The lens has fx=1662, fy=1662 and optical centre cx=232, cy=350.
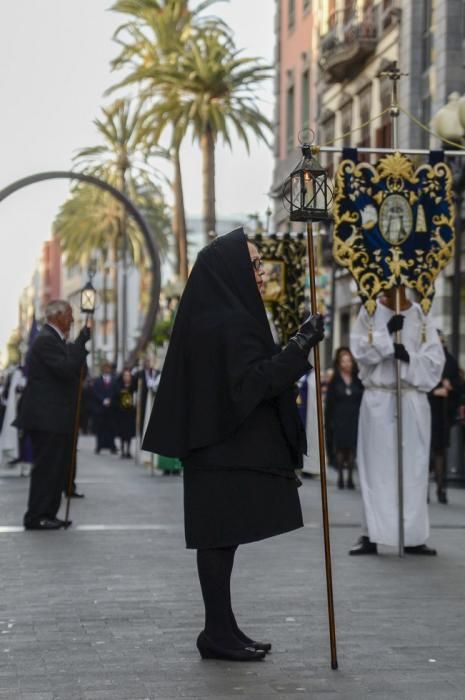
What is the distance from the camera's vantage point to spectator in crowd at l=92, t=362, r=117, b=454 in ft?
111

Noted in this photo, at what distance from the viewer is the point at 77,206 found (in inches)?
2825

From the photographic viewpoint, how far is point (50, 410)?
1409 centimetres

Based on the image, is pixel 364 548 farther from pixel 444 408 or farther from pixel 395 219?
pixel 444 408

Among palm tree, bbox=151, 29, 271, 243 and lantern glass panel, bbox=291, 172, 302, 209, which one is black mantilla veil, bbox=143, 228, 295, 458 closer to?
lantern glass panel, bbox=291, 172, 302, 209

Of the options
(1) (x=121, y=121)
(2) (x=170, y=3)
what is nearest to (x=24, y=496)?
(2) (x=170, y=3)

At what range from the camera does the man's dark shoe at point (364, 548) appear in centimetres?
1174

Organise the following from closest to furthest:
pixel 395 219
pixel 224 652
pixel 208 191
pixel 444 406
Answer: pixel 224 652 < pixel 395 219 < pixel 444 406 < pixel 208 191

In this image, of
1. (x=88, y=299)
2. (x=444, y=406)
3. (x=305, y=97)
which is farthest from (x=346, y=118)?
(x=88, y=299)

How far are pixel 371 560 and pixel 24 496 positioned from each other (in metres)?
7.95

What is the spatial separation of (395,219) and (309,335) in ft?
18.1

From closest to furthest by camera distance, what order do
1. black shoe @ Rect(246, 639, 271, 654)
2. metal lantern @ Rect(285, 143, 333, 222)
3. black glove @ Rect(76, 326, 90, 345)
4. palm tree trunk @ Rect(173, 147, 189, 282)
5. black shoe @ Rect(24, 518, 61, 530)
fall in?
black shoe @ Rect(246, 639, 271, 654) → metal lantern @ Rect(285, 143, 333, 222) → black glove @ Rect(76, 326, 90, 345) → black shoe @ Rect(24, 518, 61, 530) → palm tree trunk @ Rect(173, 147, 189, 282)

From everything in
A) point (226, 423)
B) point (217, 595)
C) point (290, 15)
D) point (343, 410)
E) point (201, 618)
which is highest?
point (290, 15)

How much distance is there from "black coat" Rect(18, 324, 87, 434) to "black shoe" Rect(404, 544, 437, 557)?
11.0 ft

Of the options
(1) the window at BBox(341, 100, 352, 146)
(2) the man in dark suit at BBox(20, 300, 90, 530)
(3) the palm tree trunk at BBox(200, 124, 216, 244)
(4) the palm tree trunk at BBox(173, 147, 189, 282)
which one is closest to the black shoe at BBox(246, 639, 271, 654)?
(2) the man in dark suit at BBox(20, 300, 90, 530)
